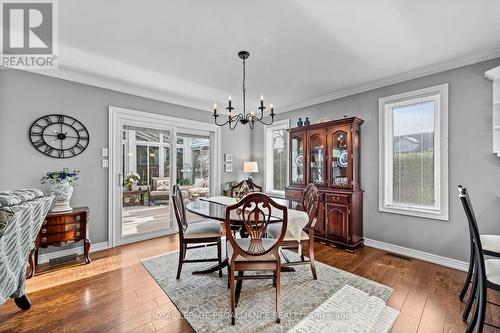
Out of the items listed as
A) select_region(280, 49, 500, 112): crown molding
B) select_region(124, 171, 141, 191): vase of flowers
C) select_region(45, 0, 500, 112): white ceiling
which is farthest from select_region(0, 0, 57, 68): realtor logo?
select_region(280, 49, 500, 112): crown molding

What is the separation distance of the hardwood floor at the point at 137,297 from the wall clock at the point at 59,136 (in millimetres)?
1517

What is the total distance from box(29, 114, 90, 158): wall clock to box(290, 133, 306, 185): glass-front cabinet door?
3.40 metres

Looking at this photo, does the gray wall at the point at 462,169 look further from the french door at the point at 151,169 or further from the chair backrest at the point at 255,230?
the french door at the point at 151,169

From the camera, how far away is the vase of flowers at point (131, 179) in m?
3.76

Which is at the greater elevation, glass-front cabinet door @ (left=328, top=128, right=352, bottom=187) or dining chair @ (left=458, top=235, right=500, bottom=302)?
glass-front cabinet door @ (left=328, top=128, right=352, bottom=187)

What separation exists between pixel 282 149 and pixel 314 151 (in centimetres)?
112

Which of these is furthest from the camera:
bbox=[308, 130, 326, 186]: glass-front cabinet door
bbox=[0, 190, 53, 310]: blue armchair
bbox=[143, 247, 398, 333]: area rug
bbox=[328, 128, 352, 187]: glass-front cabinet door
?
bbox=[308, 130, 326, 186]: glass-front cabinet door

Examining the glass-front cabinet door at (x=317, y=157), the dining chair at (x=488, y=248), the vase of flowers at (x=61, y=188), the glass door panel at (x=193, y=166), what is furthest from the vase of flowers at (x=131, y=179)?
the dining chair at (x=488, y=248)

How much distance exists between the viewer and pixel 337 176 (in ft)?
12.0

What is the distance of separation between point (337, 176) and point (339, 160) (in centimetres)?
26

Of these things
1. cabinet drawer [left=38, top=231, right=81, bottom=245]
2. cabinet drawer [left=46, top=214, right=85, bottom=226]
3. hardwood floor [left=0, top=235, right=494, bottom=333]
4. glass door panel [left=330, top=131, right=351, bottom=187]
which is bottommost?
hardwood floor [left=0, top=235, right=494, bottom=333]

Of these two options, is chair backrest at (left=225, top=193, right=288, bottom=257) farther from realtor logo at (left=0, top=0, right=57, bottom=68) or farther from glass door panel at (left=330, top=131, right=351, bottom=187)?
realtor logo at (left=0, top=0, right=57, bottom=68)

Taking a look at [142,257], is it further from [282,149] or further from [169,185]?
[282,149]

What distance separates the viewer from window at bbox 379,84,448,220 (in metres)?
2.87
